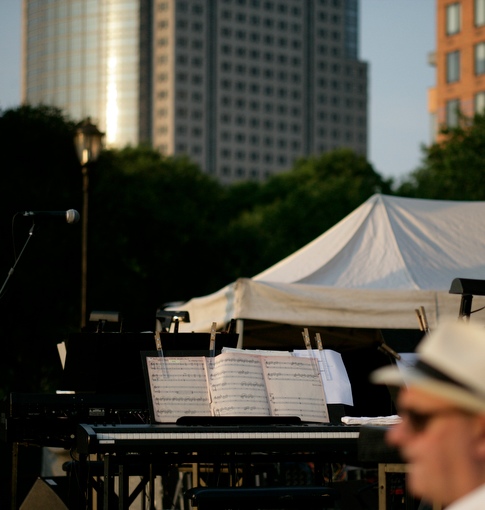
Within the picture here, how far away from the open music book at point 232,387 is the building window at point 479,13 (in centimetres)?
6524

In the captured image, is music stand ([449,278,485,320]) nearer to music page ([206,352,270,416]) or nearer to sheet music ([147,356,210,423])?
music page ([206,352,270,416])

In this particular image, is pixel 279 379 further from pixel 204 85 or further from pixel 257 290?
pixel 204 85

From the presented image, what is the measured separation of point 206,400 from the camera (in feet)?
21.2

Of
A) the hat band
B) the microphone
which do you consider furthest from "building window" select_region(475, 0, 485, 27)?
the hat band

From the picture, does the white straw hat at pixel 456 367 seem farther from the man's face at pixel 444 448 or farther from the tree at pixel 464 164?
the tree at pixel 464 164

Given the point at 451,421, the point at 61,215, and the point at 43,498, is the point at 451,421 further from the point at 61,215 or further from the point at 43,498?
the point at 43,498

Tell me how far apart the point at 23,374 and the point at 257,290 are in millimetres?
16708

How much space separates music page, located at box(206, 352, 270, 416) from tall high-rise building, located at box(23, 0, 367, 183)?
152761 mm

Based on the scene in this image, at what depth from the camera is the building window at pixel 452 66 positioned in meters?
71.8

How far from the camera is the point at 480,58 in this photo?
70000 mm

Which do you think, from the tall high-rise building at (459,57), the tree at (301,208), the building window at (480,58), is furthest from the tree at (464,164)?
the building window at (480,58)

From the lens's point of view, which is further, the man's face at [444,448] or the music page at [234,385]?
the music page at [234,385]

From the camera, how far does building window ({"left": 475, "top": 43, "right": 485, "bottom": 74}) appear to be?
6956 cm

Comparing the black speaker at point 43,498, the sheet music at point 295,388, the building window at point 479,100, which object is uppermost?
the building window at point 479,100
